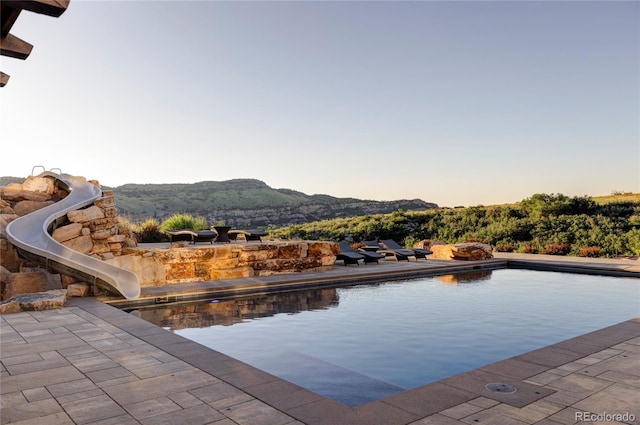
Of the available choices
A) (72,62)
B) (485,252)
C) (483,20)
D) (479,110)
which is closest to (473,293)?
(485,252)

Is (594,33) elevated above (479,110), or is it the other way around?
(594,33)

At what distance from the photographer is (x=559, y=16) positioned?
1471 cm

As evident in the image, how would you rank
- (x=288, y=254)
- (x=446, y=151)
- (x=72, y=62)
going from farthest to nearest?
(x=446, y=151), (x=72, y=62), (x=288, y=254)

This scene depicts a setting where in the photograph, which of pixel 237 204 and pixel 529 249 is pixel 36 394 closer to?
pixel 529 249

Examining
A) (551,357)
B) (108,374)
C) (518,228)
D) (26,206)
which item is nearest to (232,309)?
(108,374)

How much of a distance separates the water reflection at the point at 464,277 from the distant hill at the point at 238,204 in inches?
1001

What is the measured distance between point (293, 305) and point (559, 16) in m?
13.8

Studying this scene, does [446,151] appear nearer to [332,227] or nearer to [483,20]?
[332,227]

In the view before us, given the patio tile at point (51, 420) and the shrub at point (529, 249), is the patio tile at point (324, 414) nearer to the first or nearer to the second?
the patio tile at point (51, 420)

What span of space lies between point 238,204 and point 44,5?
2127 inches

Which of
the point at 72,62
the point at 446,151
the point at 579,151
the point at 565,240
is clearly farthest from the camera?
the point at 446,151

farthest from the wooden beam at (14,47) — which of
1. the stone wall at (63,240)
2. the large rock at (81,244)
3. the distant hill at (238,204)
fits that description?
the distant hill at (238,204)

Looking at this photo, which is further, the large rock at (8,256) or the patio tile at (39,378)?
the large rock at (8,256)

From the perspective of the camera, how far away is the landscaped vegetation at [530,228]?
53.2 ft
